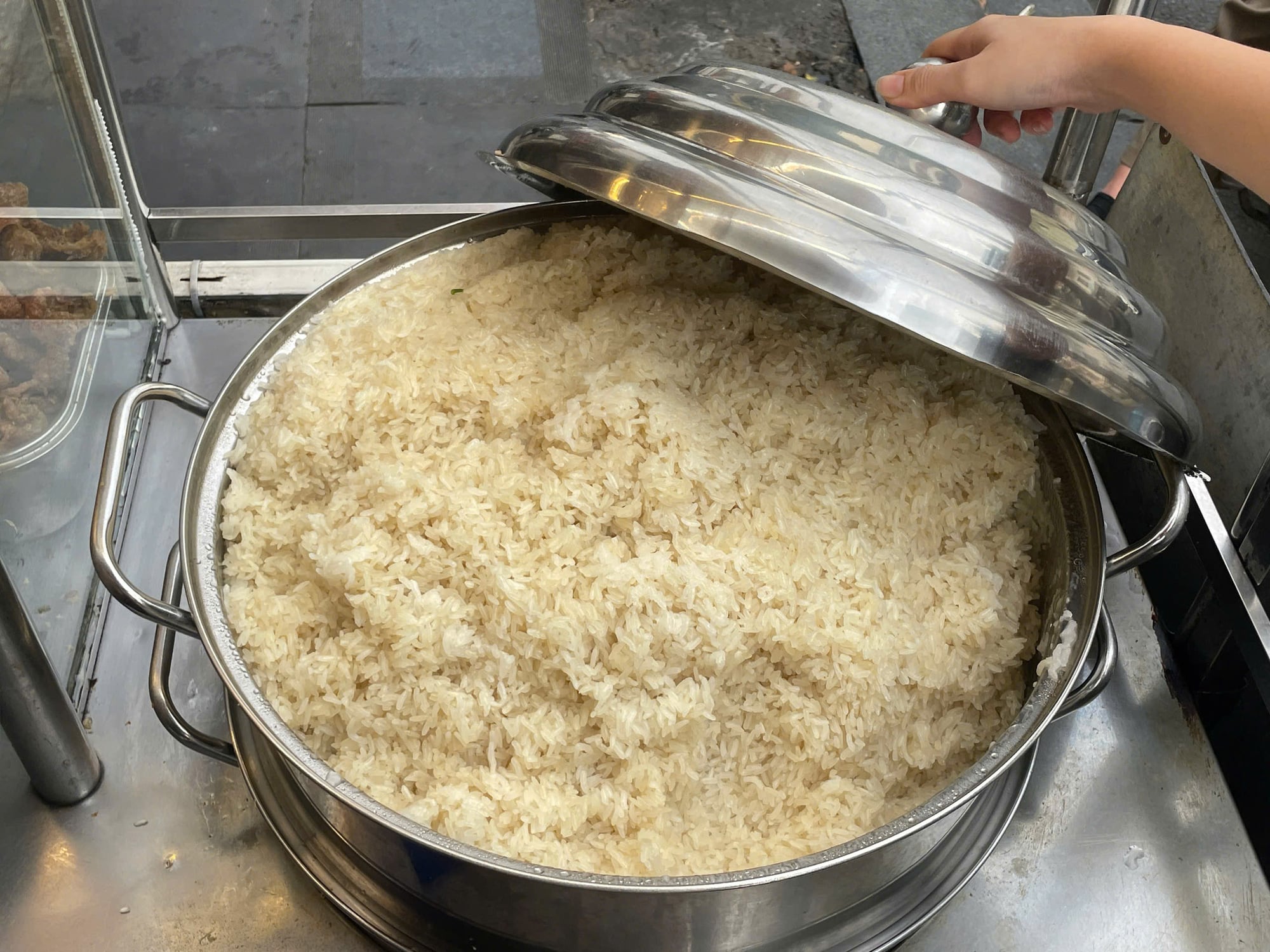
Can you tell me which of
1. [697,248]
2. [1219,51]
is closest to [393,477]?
[697,248]

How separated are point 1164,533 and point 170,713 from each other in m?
1.09

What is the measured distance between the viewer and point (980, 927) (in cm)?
117

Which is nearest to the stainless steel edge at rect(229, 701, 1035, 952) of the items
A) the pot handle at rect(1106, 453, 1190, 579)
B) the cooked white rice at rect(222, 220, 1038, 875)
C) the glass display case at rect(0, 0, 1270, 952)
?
the glass display case at rect(0, 0, 1270, 952)

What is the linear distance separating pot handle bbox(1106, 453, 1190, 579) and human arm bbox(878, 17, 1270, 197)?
1.03 feet

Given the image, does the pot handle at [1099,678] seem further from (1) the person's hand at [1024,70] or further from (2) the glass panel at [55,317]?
(2) the glass panel at [55,317]

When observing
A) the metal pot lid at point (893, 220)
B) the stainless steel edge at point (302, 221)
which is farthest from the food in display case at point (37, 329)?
the metal pot lid at point (893, 220)

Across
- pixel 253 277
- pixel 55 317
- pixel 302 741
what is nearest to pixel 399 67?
pixel 253 277

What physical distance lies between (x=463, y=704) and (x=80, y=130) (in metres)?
1.14

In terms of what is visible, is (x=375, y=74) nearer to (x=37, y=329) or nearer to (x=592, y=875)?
(x=37, y=329)

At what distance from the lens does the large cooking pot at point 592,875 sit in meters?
0.87

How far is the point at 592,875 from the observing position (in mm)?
850

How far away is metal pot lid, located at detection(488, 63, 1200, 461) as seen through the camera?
98cm

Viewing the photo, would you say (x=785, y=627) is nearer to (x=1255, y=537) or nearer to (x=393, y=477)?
(x=393, y=477)

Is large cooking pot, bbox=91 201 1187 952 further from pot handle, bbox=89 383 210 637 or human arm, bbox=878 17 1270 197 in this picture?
human arm, bbox=878 17 1270 197
